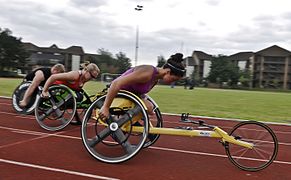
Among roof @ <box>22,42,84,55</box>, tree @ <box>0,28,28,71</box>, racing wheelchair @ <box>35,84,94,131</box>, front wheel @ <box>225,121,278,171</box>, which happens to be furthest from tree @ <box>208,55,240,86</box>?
front wheel @ <box>225,121,278,171</box>

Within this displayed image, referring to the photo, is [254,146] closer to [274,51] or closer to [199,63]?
[274,51]

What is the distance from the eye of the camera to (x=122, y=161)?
16.4 feet

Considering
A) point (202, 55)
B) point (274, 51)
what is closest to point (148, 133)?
point (274, 51)

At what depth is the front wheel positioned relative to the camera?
16.6ft

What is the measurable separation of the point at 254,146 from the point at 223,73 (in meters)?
85.7

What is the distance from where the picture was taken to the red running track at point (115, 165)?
4539 millimetres

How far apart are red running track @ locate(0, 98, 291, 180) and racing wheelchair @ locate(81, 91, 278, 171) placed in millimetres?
162

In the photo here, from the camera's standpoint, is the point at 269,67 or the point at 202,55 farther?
the point at 202,55

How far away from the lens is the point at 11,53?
76.9 m

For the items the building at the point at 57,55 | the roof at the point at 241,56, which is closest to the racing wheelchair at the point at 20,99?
the building at the point at 57,55

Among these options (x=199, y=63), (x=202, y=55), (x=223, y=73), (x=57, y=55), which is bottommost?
(x=223, y=73)

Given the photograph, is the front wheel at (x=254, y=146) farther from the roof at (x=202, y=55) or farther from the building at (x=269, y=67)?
the roof at (x=202, y=55)

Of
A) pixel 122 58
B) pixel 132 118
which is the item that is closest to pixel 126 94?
pixel 132 118

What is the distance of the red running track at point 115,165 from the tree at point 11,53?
73223 millimetres
